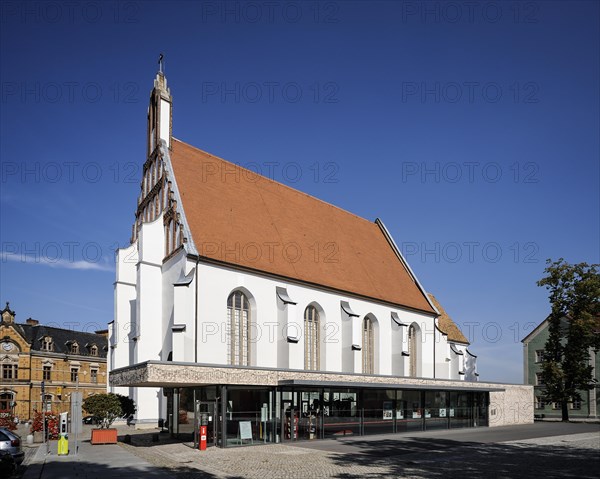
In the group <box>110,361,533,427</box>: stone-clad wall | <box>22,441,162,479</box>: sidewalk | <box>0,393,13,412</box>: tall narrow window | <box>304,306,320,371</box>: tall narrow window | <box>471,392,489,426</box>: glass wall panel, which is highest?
<box>304,306,320,371</box>: tall narrow window

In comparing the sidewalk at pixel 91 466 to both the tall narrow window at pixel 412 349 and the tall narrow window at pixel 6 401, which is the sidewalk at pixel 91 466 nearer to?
the tall narrow window at pixel 412 349

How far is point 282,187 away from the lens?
4219 cm

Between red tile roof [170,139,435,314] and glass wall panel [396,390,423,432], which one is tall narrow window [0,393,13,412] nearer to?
red tile roof [170,139,435,314]

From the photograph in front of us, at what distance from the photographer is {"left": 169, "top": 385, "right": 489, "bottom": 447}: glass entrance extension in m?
25.5

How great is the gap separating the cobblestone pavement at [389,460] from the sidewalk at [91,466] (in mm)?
659

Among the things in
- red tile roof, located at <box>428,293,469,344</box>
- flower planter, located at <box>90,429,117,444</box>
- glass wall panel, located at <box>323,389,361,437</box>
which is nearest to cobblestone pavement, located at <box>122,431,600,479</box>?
glass wall panel, located at <box>323,389,361,437</box>

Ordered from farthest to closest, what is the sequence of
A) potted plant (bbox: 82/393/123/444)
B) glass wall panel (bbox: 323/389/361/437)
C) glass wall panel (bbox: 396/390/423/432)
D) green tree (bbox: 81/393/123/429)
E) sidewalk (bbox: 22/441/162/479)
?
glass wall panel (bbox: 396/390/423/432), glass wall panel (bbox: 323/389/361/437), green tree (bbox: 81/393/123/429), potted plant (bbox: 82/393/123/444), sidewalk (bbox: 22/441/162/479)

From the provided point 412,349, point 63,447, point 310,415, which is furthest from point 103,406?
point 412,349

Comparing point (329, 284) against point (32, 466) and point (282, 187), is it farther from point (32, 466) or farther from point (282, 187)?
point (32, 466)

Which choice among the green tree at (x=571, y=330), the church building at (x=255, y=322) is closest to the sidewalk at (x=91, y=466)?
the church building at (x=255, y=322)

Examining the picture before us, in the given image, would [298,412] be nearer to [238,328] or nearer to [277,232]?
[238,328]

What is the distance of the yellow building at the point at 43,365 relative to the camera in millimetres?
63906

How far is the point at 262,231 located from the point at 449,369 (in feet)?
72.6

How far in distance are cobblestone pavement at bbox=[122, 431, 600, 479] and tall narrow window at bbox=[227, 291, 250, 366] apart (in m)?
6.19
